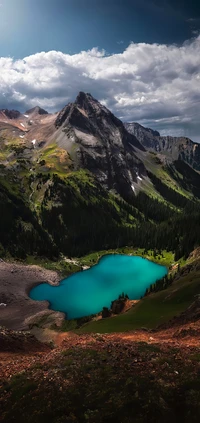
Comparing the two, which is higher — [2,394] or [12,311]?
[2,394]

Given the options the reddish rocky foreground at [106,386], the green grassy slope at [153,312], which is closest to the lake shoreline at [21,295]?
the green grassy slope at [153,312]

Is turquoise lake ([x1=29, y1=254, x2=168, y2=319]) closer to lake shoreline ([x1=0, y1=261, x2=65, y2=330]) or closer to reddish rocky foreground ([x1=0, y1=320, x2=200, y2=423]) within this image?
lake shoreline ([x1=0, y1=261, x2=65, y2=330])

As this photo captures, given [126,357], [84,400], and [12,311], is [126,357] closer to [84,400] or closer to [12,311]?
[84,400]

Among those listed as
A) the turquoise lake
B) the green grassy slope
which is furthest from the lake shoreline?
the green grassy slope

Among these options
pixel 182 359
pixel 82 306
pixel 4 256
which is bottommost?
pixel 82 306

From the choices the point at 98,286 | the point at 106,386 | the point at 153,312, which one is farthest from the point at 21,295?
the point at 106,386

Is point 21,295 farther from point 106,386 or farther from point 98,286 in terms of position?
point 106,386

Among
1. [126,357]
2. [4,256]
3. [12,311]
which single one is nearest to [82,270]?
[4,256]

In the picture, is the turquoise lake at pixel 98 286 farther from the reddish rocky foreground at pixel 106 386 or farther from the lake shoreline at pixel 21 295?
the reddish rocky foreground at pixel 106 386
